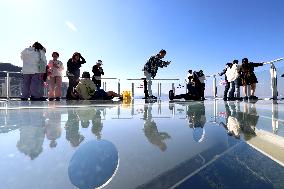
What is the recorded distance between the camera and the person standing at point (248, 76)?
1255cm

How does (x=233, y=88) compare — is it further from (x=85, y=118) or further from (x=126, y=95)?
(x=85, y=118)

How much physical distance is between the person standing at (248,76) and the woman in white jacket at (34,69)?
7.94 metres

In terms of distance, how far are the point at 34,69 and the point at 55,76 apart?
42.7 inches

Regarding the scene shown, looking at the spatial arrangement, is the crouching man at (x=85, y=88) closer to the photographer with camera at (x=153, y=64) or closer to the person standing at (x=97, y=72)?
the person standing at (x=97, y=72)

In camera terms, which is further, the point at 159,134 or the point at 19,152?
the point at 159,134

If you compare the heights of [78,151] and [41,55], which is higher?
[41,55]

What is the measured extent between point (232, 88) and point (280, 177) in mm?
12727

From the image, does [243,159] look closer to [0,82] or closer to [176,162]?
[176,162]

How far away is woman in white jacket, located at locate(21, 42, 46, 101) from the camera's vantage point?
10172 millimetres

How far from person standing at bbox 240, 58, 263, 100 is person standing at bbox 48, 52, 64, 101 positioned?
736 centimetres

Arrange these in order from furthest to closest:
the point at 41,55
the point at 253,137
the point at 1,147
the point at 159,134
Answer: the point at 41,55
the point at 159,134
the point at 253,137
the point at 1,147

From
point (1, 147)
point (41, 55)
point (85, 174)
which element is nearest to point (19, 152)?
point (1, 147)

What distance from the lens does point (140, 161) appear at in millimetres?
1580

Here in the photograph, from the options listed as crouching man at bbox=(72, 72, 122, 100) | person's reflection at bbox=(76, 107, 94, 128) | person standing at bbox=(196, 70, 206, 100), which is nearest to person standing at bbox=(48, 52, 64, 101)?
crouching man at bbox=(72, 72, 122, 100)
